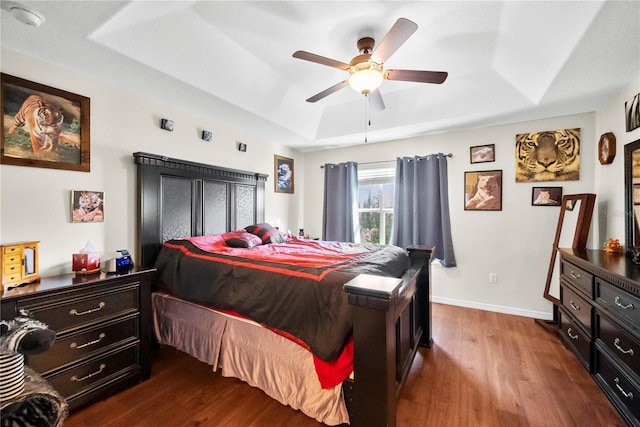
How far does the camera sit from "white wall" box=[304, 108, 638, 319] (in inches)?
120

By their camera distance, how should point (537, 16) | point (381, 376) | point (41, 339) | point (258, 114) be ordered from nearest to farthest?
point (41, 339)
point (381, 376)
point (537, 16)
point (258, 114)

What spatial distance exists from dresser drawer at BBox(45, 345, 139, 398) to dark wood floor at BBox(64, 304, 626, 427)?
0.15m

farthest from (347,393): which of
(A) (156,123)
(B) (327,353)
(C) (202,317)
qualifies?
(A) (156,123)

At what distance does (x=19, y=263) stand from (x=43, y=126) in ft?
3.38

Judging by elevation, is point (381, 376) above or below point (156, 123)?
below

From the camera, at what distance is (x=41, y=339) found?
1.10 meters

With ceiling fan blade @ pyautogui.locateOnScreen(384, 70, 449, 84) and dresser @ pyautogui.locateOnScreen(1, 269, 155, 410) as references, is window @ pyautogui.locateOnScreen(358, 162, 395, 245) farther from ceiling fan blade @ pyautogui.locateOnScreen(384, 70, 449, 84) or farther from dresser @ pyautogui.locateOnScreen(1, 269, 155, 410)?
dresser @ pyautogui.locateOnScreen(1, 269, 155, 410)

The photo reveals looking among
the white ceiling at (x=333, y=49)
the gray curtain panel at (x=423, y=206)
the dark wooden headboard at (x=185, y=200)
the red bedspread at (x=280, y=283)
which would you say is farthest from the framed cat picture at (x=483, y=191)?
the dark wooden headboard at (x=185, y=200)

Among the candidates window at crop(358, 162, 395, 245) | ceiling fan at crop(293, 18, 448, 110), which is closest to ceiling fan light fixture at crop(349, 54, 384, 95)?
ceiling fan at crop(293, 18, 448, 110)

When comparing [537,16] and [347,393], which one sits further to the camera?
[537,16]

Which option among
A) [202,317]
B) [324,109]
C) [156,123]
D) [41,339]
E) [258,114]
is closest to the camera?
[41,339]

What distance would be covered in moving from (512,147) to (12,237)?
4.94 metres

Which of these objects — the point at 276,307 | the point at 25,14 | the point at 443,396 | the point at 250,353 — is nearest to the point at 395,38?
the point at 276,307

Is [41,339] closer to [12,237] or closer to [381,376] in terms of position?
[12,237]
